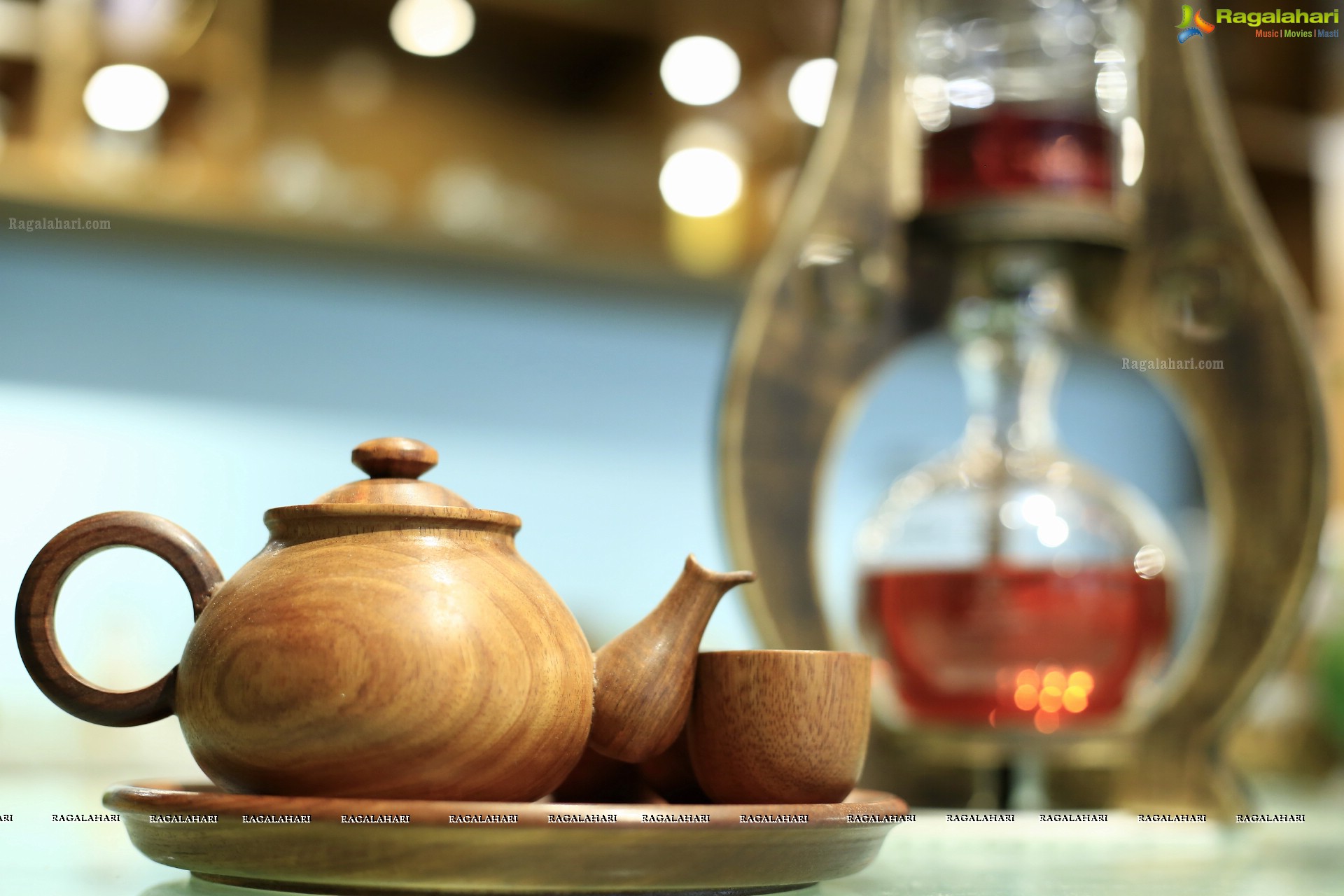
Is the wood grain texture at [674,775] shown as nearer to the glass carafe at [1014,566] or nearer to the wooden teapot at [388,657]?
the wooden teapot at [388,657]

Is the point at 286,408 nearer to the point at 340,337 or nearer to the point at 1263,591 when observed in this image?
the point at 340,337

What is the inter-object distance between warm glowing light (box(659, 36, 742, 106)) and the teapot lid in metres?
1.56

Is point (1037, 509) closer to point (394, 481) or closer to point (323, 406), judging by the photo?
point (394, 481)

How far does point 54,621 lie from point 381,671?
0.42 feet

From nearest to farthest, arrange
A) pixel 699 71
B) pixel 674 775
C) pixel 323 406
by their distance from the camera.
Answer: pixel 674 775 < pixel 323 406 < pixel 699 71

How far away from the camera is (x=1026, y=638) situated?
786 millimetres

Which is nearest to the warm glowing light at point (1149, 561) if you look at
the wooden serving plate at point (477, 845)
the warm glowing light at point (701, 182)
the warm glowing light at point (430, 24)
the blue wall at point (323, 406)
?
the wooden serving plate at point (477, 845)

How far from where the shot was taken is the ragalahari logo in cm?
88

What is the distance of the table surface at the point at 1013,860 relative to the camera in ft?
1.62

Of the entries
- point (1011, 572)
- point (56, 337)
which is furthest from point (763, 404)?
point (56, 337)

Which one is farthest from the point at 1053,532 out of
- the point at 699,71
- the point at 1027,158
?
the point at 699,71

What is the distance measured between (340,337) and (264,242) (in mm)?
179

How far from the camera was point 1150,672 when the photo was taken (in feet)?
2.81

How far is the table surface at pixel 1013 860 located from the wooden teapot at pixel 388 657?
63 millimetres
